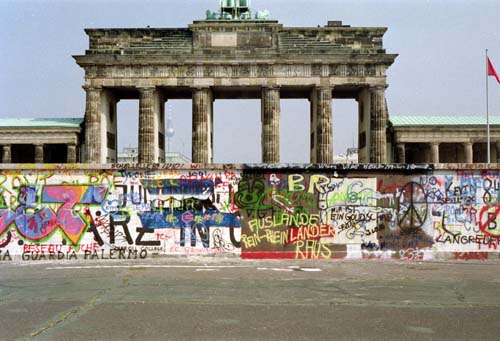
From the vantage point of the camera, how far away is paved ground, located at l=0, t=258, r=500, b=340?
7.85m

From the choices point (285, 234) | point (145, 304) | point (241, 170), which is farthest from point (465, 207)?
point (145, 304)

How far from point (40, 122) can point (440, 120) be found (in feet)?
124

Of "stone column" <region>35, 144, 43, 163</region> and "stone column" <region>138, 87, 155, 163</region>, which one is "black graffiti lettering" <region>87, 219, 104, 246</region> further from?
"stone column" <region>35, 144, 43, 163</region>

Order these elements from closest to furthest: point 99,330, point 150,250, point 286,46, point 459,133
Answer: point 99,330 < point 150,250 < point 286,46 < point 459,133

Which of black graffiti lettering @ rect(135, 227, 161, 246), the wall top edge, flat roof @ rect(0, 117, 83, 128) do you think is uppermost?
flat roof @ rect(0, 117, 83, 128)

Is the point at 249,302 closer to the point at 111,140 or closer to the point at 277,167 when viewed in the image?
the point at 277,167

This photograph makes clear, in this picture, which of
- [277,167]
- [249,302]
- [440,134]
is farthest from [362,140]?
[249,302]

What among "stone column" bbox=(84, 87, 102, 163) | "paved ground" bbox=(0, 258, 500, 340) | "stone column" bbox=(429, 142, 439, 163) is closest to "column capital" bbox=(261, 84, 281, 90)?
"stone column" bbox=(84, 87, 102, 163)

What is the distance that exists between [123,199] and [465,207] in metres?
9.84

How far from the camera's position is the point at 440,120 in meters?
55.8

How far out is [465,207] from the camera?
55.6ft

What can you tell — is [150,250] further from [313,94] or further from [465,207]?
[313,94]

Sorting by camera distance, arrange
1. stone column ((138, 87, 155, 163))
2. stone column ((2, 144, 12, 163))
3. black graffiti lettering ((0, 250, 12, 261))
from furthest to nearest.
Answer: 1. stone column ((2, 144, 12, 163))
2. stone column ((138, 87, 155, 163))
3. black graffiti lettering ((0, 250, 12, 261))

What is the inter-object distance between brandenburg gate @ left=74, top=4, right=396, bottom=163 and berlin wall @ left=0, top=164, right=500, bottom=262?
33.0 meters
